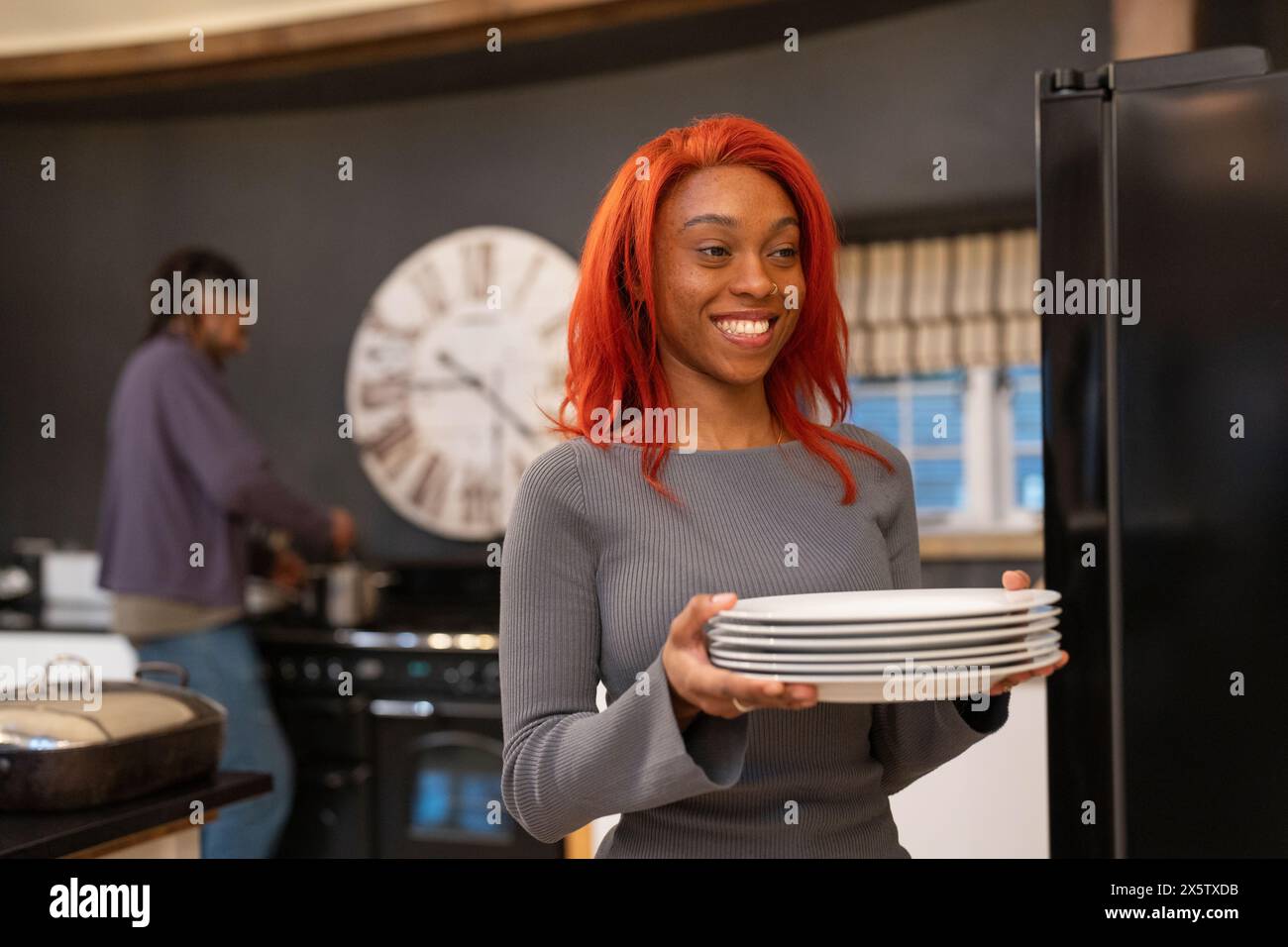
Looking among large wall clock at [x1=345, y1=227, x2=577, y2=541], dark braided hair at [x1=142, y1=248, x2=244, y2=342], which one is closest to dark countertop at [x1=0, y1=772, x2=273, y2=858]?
dark braided hair at [x1=142, y1=248, x2=244, y2=342]

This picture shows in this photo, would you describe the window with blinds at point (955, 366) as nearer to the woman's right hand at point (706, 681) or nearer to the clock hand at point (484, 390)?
the clock hand at point (484, 390)

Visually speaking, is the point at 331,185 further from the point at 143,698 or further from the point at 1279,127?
the point at 1279,127

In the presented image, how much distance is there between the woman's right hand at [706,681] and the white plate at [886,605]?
34mm

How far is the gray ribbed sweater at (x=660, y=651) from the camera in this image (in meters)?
1.18

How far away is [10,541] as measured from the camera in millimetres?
4613

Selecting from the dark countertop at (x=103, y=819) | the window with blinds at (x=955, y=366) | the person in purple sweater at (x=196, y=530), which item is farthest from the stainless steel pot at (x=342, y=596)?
the dark countertop at (x=103, y=819)

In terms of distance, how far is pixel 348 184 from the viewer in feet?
14.5

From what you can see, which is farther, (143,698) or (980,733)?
(143,698)

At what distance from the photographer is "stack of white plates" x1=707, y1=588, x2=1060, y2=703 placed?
1.00 m

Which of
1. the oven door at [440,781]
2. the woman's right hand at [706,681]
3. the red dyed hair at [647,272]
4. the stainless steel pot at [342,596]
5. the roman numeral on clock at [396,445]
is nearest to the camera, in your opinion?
the woman's right hand at [706,681]

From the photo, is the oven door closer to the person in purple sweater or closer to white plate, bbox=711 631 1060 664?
the person in purple sweater
